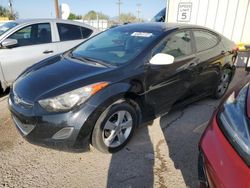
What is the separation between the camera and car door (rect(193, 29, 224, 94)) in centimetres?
364

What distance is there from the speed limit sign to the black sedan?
3.38m

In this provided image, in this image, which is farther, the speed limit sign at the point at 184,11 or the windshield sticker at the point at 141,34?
the speed limit sign at the point at 184,11

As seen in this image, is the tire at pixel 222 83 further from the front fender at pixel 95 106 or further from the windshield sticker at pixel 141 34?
the front fender at pixel 95 106

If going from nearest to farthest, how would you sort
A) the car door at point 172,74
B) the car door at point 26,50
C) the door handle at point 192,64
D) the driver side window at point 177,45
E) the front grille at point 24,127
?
the front grille at point 24,127
the car door at point 172,74
the driver side window at point 177,45
the door handle at point 192,64
the car door at point 26,50

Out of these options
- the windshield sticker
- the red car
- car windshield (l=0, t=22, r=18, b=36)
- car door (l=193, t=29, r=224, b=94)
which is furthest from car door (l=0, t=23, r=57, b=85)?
the red car

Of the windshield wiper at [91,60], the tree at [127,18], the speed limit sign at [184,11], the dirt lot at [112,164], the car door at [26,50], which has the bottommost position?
the tree at [127,18]

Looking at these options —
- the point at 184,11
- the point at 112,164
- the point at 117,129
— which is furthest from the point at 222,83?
the point at 184,11

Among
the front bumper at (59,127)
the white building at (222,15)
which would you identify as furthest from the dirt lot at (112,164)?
the white building at (222,15)

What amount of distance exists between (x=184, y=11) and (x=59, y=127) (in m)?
6.06

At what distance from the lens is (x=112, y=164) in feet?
8.61

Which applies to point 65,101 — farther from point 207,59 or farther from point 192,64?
point 207,59

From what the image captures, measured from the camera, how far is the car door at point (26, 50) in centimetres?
438

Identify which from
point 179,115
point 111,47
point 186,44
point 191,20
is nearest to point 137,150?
point 179,115

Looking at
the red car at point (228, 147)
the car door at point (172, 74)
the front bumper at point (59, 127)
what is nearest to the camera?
the red car at point (228, 147)
